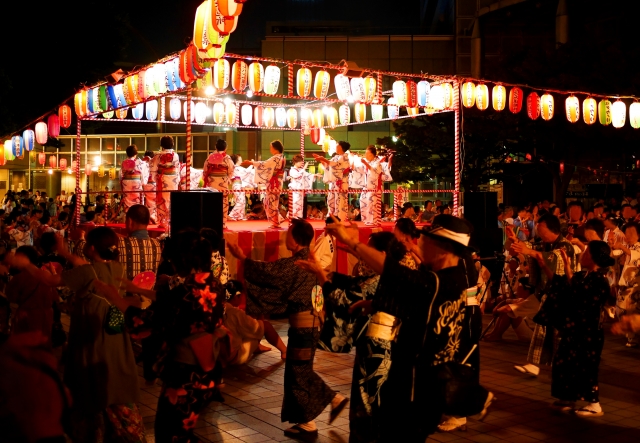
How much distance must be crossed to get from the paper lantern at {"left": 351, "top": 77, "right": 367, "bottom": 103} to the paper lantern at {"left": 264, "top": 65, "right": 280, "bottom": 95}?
5.03 ft

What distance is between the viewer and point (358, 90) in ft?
46.4

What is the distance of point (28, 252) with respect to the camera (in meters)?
5.88

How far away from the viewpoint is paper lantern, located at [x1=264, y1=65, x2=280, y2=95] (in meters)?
13.5

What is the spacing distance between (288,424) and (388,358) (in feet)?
6.88

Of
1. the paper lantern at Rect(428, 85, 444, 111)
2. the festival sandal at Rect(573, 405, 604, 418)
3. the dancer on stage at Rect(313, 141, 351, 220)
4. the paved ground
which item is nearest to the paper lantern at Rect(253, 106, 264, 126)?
the dancer on stage at Rect(313, 141, 351, 220)

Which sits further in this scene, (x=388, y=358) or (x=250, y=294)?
(x=250, y=294)

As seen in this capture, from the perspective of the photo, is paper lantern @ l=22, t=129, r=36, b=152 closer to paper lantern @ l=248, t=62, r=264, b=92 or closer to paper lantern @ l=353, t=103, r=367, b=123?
paper lantern @ l=248, t=62, r=264, b=92

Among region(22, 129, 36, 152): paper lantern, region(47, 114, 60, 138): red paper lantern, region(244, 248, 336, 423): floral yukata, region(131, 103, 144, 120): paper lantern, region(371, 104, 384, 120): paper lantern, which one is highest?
region(371, 104, 384, 120): paper lantern

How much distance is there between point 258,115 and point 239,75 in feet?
17.4

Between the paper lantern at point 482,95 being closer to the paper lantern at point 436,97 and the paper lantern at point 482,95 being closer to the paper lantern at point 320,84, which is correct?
the paper lantern at point 436,97

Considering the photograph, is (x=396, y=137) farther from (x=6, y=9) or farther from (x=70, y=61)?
(x=6, y=9)

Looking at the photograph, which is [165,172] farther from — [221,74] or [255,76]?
[255,76]

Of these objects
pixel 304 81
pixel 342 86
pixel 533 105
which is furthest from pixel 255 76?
pixel 533 105

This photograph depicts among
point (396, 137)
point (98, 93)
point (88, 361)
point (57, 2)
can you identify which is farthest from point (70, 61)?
point (88, 361)
